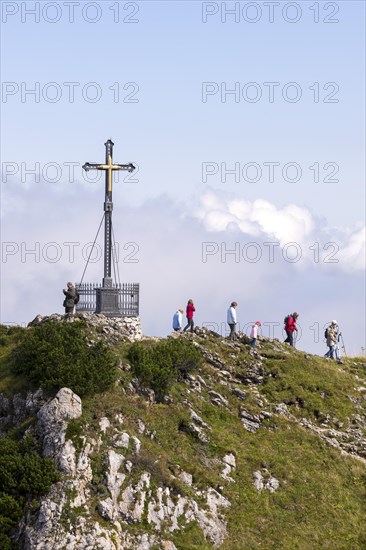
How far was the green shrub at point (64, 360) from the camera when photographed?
40438 mm

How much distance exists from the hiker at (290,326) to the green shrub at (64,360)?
1554 centimetres

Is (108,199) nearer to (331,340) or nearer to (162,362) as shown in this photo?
(162,362)

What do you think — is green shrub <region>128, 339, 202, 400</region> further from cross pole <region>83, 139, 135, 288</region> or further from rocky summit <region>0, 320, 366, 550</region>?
cross pole <region>83, 139, 135, 288</region>

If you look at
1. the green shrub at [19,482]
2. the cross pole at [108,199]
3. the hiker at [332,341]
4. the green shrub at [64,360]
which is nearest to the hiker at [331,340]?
the hiker at [332,341]

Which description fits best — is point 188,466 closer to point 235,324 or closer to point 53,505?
point 53,505

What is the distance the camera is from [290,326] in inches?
2247

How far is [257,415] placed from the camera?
46.2 meters

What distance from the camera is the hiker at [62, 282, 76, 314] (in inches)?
1970

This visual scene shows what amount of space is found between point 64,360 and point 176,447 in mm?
6207

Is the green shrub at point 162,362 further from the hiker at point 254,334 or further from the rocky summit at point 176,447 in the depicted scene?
the hiker at point 254,334

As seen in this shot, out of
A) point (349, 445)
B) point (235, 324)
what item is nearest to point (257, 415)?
point (349, 445)

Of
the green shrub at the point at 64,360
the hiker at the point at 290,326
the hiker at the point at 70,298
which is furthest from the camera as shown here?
the hiker at the point at 290,326

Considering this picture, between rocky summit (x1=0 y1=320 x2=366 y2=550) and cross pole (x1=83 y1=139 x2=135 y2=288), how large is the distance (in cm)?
287

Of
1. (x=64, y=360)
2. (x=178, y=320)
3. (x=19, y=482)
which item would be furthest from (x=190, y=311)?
(x=19, y=482)
